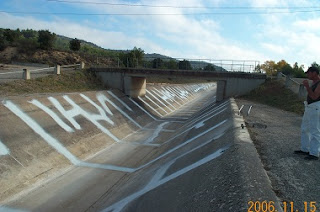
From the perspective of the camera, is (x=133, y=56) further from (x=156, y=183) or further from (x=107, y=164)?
(x=156, y=183)

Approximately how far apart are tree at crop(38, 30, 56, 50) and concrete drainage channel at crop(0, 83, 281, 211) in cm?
4225

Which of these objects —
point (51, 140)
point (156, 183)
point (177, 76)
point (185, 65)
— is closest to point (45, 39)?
point (185, 65)

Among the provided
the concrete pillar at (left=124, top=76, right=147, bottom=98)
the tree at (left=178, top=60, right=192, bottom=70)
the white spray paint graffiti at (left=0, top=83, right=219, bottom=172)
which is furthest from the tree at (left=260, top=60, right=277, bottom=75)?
the white spray paint graffiti at (left=0, top=83, right=219, bottom=172)

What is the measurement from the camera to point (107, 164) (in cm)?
1869

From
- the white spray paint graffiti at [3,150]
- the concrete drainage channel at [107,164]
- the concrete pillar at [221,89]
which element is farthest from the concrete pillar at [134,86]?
the white spray paint graffiti at [3,150]

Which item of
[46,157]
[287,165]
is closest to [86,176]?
[46,157]

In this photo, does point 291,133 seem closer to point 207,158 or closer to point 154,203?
point 207,158

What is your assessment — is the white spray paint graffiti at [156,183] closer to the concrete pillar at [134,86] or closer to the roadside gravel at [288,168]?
the roadside gravel at [288,168]

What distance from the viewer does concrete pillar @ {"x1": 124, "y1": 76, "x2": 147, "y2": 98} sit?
41.2 m

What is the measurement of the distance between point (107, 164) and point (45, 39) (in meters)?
55.7

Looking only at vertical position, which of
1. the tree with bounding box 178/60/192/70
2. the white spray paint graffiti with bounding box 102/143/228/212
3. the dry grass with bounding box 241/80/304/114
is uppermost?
the tree with bounding box 178/60/192/70

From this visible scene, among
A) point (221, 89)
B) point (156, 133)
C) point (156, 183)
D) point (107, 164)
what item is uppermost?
point (221, 89)

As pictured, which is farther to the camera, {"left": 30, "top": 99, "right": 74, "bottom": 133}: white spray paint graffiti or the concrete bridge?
the concrete bridge

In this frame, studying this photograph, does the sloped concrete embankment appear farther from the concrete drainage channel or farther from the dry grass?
the dry grass
